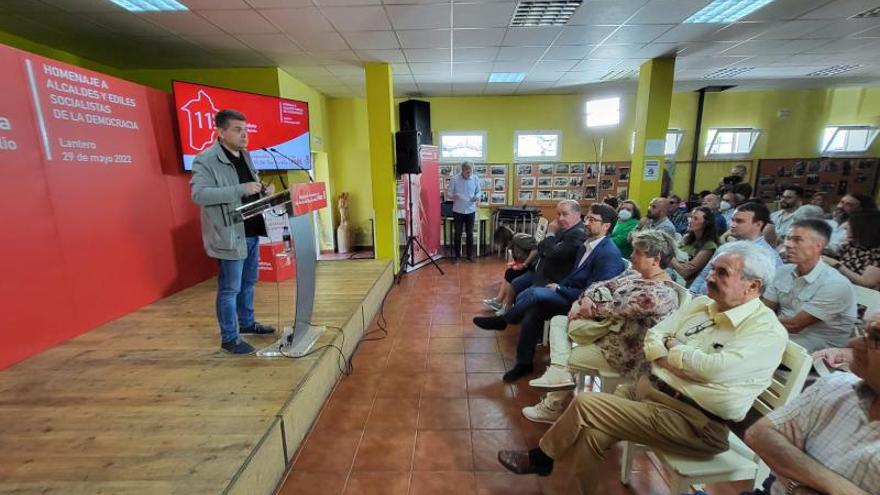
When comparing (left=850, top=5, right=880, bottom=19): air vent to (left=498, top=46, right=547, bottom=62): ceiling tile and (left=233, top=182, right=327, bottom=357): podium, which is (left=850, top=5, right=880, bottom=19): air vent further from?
(left=233, top=182, right=327, bottom=357): podium

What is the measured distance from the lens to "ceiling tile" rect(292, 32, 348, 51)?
3959mm

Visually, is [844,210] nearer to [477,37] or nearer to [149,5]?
[477,37]

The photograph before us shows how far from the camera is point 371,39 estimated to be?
4.10m

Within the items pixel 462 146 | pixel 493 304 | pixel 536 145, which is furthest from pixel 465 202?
pixel 493 304

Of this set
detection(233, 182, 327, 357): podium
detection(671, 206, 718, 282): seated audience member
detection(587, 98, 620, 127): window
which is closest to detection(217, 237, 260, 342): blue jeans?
detection(233, 182, 327, 357): podium

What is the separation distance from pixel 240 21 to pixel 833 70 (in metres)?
8.29

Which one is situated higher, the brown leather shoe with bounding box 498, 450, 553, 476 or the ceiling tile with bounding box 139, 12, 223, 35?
the ceiling tile with bounding box 139, 12, 223, 35

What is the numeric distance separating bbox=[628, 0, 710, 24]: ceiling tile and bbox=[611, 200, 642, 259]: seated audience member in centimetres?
185

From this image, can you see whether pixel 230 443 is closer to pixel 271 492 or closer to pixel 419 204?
pixel 271 492

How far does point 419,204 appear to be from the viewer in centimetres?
560

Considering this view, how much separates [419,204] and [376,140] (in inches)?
44.0

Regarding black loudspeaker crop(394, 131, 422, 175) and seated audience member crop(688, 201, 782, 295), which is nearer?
seated audience member crop(688, 201, 782, 295)

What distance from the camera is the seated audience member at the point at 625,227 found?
4.05m

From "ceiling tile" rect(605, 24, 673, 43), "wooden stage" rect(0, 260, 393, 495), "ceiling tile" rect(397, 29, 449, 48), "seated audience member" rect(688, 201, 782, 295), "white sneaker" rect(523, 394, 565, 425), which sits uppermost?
"ceiling tile" rect(397, 29, 449, 48)
